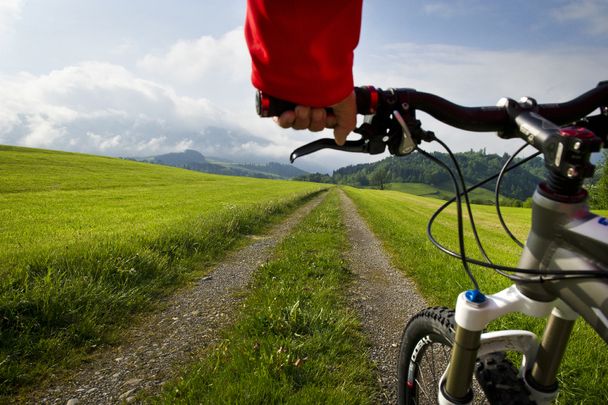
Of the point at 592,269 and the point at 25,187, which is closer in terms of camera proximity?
the point at 592,269

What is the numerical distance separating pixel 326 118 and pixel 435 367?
7.85 ft

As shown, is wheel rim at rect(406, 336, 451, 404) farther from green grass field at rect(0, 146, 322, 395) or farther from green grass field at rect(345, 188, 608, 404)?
green grass field at rect(0, 146, 322, 395)

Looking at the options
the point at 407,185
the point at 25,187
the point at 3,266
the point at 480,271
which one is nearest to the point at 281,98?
the point at 3,266

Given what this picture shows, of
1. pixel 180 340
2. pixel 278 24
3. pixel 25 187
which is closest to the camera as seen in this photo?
pixel 278 24

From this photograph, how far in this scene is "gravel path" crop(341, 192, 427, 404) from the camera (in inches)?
165

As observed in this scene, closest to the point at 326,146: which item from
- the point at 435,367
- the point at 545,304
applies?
the point at 545,304

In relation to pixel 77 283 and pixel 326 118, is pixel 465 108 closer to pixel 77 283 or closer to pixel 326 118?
pixel 326 118

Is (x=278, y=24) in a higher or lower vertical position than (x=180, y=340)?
higher

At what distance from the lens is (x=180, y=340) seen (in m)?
4.73

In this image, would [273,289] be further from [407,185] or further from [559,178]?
[407,185]

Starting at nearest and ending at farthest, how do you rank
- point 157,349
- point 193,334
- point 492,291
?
point 157,349 < point 193,334 < point 492,291

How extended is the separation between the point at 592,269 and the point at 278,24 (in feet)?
5.26

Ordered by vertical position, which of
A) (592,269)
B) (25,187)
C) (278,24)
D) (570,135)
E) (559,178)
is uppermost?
(278,24)

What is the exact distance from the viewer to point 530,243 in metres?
1.61
